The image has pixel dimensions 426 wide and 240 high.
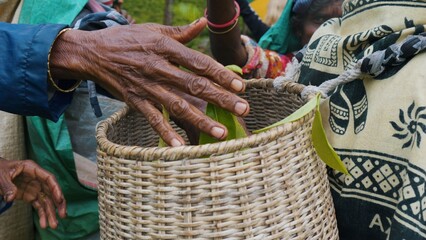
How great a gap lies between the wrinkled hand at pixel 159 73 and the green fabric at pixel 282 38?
1820mm

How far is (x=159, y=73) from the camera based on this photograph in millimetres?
1026

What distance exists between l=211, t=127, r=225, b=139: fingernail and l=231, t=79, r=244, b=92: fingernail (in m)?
0.08

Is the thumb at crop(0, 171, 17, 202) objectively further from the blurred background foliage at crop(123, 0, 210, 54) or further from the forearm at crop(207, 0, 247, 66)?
the blurred background foliage at crop(123, 0, 210, 54)

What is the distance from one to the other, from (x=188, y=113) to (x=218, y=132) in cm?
6

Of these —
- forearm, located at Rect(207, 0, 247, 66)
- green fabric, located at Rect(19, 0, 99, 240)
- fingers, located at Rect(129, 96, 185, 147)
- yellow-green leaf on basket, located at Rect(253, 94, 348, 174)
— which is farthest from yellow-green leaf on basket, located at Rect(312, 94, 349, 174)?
forearm, located at Rect(207, 0, 247, 66)

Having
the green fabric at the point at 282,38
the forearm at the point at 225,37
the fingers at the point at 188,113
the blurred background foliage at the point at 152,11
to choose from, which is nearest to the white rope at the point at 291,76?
the fingers at the point at 188,113

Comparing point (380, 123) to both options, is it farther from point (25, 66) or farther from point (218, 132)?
point (25, 66)

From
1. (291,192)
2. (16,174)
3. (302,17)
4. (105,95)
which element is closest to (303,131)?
(291,192)

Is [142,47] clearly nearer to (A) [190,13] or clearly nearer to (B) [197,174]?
(B) [197,174]

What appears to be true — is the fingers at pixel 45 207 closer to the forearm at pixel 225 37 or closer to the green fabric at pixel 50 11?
the green fabric at pixel 50 11

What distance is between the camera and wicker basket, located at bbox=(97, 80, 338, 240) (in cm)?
93

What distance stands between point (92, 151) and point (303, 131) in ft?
3.64

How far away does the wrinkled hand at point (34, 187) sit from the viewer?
4.65ft

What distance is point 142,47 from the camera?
1.05 m
